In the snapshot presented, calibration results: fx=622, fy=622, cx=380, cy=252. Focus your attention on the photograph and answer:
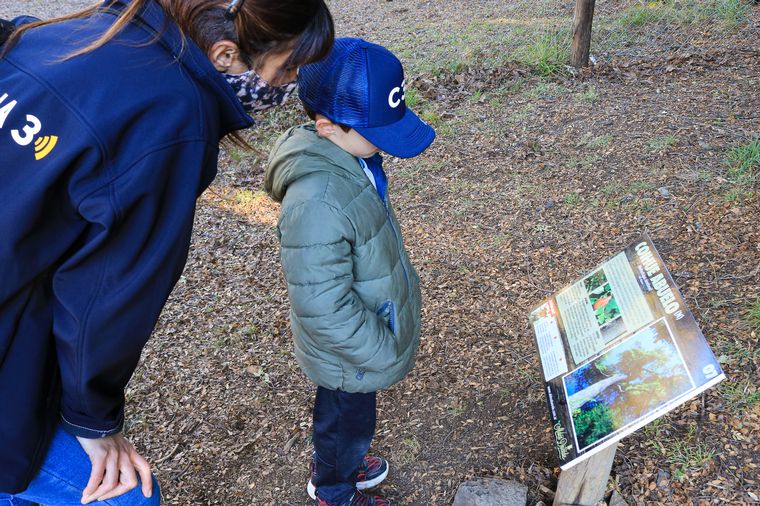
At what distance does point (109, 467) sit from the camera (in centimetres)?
146

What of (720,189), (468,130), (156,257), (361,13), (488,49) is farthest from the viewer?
(361,13)

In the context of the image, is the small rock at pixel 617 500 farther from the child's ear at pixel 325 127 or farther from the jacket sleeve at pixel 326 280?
the child's ear at pixel 325 127

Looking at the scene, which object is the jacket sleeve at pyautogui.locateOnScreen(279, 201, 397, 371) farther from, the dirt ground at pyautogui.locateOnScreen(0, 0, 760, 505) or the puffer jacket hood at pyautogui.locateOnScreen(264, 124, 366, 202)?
the dirt ground at pyautogui.locateOnScreen(0, 0, 760, 505)

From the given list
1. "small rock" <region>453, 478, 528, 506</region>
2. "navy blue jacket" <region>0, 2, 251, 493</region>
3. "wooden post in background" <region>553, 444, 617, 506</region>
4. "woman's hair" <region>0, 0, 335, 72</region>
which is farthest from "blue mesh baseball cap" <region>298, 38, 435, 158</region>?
"small rock" <region>453, 478, 528, 506</region>

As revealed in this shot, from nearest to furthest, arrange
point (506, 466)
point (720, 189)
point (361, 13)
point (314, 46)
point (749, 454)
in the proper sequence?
point (314, 46) → point (749, 454) → point (506, 466) → point (720, 189) → point (361, 13)

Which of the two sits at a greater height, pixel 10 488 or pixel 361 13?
pixel 10 488

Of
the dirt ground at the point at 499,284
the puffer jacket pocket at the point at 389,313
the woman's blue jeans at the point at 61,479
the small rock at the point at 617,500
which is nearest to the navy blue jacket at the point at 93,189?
the woman's blue jeans at the point at 61,479

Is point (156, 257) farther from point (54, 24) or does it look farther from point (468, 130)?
point (468, 130)

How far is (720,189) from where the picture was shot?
3.82m

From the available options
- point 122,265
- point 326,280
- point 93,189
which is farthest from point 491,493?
point 93,189

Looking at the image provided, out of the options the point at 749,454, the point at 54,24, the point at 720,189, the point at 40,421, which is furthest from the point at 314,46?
the point at 720,189

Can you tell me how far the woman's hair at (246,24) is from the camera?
1.19 m

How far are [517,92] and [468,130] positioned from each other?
0.87 metres

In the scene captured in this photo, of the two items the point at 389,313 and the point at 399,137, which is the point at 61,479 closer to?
the point at 389,313
